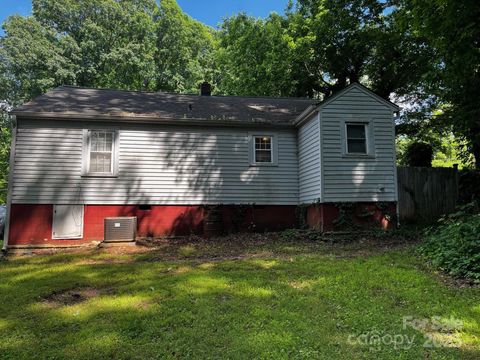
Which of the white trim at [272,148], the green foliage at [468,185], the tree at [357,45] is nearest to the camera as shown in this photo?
the white trim at [272,148]

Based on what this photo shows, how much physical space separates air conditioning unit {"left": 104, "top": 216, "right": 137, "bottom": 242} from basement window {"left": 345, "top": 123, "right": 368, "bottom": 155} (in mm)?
6785

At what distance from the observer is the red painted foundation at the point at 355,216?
34.0 feet

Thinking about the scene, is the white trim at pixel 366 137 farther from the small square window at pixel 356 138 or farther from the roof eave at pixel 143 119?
the roof eave at pixel 143 119

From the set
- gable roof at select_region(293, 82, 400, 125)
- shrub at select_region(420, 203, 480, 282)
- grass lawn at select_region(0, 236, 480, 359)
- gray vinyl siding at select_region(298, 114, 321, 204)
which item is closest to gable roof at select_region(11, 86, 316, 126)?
gray vinyl siding at select_region(298, 114, 321, 204)

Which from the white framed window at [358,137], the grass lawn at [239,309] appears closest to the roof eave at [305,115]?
the white framed window at [358,137]

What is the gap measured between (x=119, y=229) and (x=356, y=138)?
7507 millimetres

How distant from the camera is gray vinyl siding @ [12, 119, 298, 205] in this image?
10.6m

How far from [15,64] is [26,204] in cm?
1869

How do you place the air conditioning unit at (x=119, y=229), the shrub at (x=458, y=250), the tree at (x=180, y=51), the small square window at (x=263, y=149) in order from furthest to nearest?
1. the tree at (x=180, y=51)
2. the small square window at (x=263, y=149)
3. the air conditioning unit at (x=119, y=229)
4. the shrub at (x=458, y=250)

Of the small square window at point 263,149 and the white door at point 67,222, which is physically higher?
the small square window at point 263,149

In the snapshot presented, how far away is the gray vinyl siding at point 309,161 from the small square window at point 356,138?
99cm

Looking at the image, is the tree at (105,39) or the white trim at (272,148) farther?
the tree at (105,39)

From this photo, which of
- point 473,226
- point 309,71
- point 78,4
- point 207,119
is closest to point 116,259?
point 207,119

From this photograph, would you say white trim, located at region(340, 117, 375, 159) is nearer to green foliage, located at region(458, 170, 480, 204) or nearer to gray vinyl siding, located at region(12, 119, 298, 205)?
gray vinyl siding, located at region(12, 119, 298, 205)
